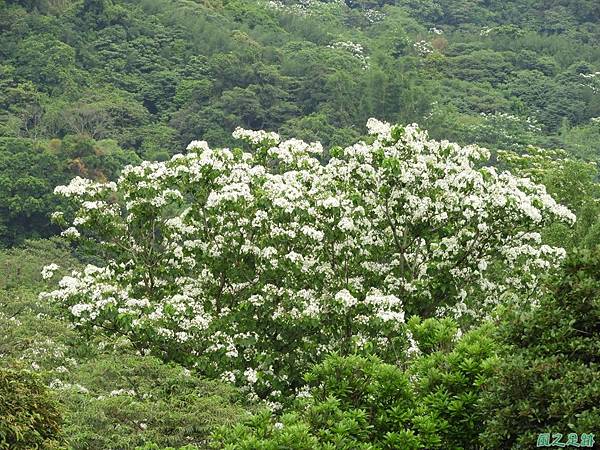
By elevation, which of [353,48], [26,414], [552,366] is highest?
[552,366]

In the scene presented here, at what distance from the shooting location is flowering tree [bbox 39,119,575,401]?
11.6 m

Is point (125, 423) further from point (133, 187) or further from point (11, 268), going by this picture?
point (11, 268)

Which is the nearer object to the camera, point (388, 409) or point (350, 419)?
point (350, 419)

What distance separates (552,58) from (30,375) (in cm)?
6313

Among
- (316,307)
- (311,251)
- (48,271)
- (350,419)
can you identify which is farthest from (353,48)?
(350,419)

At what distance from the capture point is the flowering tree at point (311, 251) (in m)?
11.6

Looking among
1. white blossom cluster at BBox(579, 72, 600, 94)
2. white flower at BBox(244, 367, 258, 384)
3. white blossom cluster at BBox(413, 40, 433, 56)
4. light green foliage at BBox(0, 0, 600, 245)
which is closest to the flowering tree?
white flower at BBox(244, 367, 258, 384)

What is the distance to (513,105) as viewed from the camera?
5750 centimetres

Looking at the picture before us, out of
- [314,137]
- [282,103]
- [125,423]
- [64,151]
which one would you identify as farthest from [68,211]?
[125,423]

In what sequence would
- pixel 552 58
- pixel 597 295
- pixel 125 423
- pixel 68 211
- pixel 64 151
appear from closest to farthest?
pixel 597 295
pixel 125 423
pixel 68 211
pixel 64 151
pixel 552 58

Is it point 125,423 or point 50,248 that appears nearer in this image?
point 125,423

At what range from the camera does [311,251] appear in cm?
1265

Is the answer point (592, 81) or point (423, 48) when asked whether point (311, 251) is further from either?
point (423, 48)

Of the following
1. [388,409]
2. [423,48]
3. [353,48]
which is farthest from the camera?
[423,48]
